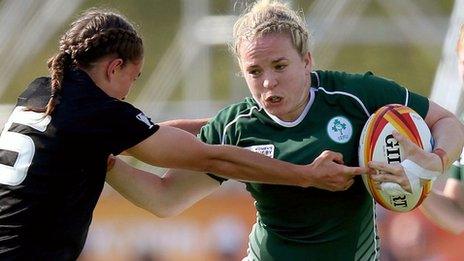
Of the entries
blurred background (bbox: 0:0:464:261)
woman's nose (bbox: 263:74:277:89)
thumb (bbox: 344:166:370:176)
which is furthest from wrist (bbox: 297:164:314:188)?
blurred background (bbox: 0:0:464:261)

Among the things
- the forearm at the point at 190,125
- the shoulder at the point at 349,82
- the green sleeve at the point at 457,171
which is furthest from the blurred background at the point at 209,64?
the shoulder at the point at 349,82

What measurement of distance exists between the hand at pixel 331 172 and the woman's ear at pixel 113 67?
0.86 meters

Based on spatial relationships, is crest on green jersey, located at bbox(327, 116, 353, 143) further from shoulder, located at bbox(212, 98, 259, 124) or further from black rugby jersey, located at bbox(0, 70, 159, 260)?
black rugby jersey, located at bbox(0, 70, 159, 260)

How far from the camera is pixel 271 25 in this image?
475cm

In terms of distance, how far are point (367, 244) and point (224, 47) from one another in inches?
221

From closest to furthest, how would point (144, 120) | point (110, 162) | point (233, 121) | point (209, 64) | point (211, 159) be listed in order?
point (144, 120) < point (211, 159) < point (233, 121) < point (110, 162) < point (209, 64)

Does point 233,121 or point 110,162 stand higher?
point 233,121

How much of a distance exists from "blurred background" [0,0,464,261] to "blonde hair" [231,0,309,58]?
162 inches

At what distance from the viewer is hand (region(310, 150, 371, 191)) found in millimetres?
4555

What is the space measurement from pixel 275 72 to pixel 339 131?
375mm

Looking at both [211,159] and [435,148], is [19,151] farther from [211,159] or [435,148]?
[435,148]

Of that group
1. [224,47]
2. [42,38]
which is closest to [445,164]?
[224,47]

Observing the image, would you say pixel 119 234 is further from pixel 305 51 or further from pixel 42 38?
pixel 305 51

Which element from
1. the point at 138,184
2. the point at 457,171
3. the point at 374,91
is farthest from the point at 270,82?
the point at 457,171
